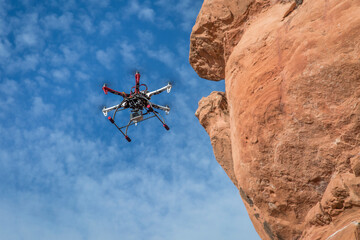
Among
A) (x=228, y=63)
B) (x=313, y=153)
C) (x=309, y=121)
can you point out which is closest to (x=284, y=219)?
(x=313, y=153)

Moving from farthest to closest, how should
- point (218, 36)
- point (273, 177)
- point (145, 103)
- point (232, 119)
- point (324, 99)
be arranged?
1. point (145, 103)
2. point (218, 36)
3. point (232, 119)
4. point (273, 177)
5. point (324, 99)

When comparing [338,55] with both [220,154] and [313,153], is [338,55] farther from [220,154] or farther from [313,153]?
[220,154]

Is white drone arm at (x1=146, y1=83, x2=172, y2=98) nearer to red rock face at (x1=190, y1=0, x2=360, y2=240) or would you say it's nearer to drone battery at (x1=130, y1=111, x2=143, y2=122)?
drone battery at (x1=130, y1=111, x2=143, y2=122)

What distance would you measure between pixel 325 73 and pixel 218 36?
4832 millimetres

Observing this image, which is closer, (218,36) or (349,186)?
(349,186)

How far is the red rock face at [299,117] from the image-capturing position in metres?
9.20

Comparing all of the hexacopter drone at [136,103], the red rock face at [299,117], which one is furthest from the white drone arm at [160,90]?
the red rock face at [299,117]

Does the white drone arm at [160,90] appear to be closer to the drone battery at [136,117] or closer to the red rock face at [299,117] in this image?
the drone battery at [136,117]

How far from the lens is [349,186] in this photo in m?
8.92

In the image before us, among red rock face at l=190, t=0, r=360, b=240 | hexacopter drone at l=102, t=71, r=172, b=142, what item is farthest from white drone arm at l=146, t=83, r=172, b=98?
red rock face at l=190, t=0, r=360, b=240

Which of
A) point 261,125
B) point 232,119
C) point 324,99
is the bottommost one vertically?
point 324,99

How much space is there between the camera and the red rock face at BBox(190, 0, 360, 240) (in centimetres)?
920

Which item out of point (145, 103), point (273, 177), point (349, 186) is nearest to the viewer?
point (349, 186)

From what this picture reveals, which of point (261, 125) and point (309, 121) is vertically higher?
point (261, 125)
